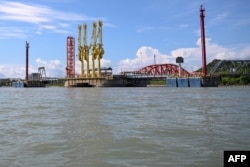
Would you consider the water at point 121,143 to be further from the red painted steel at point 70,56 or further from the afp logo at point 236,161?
the red painted steel at point 70,56

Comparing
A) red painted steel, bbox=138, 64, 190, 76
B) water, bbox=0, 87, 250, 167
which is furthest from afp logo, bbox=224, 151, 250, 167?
red painted steel, bbox=138, 64, 190, 76

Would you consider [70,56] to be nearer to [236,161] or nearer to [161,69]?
[161,69]

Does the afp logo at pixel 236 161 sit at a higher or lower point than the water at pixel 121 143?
higher

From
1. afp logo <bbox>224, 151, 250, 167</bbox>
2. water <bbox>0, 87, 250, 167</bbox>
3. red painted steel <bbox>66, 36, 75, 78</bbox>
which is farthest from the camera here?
red painted steel <bbox>66, 36, 75, 78</bbox>

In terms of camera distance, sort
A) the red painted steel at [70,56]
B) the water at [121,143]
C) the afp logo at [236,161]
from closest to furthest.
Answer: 1. the afp logo at [236,161]
2. the water at [121,143]
3. the red painted steel at [70,56]

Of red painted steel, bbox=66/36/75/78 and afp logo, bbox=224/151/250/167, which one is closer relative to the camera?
afp logo, bbox=224/151/250/167

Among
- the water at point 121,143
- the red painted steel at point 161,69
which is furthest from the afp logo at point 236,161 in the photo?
the red painted steel at point 161,69

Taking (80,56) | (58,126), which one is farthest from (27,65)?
(58,126)

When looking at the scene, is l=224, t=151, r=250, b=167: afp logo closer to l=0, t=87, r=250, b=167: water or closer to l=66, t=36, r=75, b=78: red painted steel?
l=0, t=87, r=250, b=167: water

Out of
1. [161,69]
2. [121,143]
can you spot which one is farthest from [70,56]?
[121,143]

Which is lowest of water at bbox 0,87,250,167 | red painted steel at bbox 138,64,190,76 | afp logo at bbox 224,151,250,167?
water at bbox 0,87,250,167

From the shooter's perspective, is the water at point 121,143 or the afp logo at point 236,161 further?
the water at point 121,143

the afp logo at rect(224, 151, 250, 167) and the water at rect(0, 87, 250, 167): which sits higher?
the afp logo at rect(224, 151, 250, 167)

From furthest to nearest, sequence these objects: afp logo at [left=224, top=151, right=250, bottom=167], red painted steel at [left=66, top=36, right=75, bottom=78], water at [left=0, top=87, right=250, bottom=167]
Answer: red painted steel at [left=66, top=36, right=75, bottom=78], water at [left=0, top=87, right=250, bottom=167], afp logo at [left=224, top=151, right=250, bottom=167]
